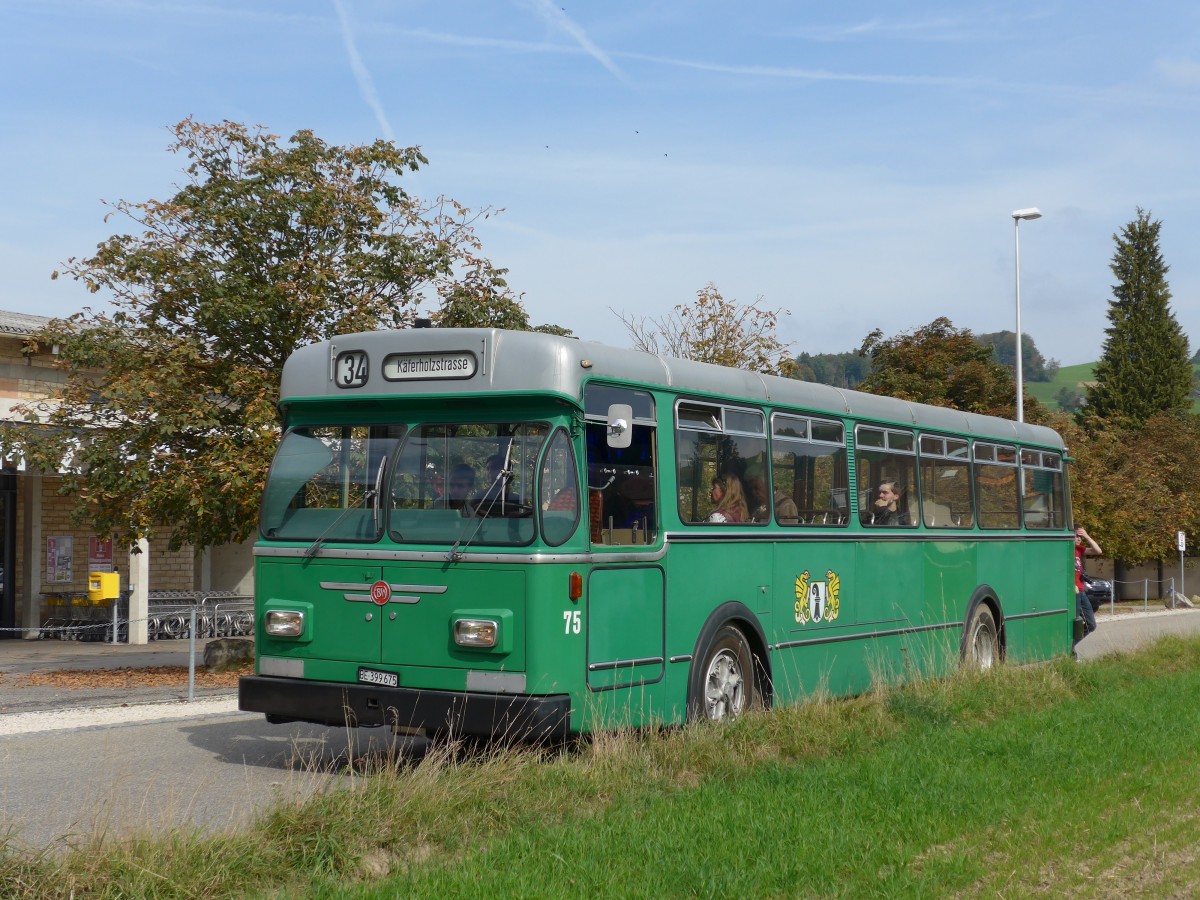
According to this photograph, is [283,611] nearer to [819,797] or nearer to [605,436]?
[605,436]

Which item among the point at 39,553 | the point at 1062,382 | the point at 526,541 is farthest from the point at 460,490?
the point at 1062,382

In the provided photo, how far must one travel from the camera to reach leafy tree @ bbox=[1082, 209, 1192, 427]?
67.8 meters

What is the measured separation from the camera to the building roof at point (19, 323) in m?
24.8

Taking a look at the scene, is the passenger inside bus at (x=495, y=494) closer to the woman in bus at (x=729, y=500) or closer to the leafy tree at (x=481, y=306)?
the woman in bus at (x=729, y=500)

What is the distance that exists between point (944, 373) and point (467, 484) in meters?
→ 35.8

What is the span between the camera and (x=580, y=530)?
28.8 ft

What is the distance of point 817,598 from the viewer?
11.7 m

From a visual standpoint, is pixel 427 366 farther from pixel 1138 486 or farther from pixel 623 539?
pixel 1138 486

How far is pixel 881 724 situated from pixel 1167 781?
85.8 inches

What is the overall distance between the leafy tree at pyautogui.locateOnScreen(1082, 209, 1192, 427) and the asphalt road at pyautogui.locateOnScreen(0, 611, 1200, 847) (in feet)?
196

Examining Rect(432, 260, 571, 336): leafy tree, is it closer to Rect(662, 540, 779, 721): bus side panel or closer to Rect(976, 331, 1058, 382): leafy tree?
Rect(662, 540, 779, 721): bus side panel

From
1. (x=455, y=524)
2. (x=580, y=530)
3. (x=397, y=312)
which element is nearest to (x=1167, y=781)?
(x=580, y=530)

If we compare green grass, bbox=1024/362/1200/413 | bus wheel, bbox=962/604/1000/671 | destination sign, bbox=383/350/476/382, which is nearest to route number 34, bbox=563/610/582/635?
destination sign, bbox=383/350/476/382

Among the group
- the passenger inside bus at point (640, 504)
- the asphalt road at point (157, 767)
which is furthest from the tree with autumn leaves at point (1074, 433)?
the passenger inside bus at point (640, 504)
